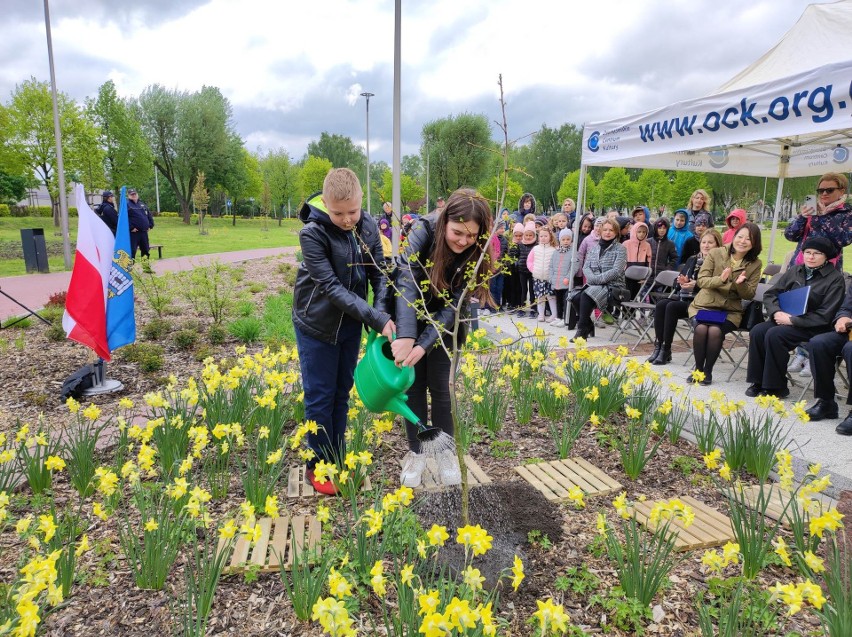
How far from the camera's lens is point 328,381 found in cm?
279

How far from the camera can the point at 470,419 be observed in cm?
364

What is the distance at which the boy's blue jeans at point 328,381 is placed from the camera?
2.76 m

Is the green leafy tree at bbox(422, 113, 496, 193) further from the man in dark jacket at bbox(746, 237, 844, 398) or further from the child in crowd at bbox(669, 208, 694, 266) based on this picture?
the man in dark jacket at bbox(746, 237, 844, 398)

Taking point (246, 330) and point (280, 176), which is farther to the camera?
point (280, 176)

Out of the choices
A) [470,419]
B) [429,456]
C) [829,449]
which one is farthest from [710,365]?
[429,456]

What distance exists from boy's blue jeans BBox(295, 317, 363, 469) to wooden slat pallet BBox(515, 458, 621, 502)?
1.14 meters

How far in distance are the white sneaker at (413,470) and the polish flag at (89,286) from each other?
8.84 feet

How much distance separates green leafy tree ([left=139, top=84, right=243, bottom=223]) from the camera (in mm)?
41344

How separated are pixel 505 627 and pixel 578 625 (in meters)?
0.29

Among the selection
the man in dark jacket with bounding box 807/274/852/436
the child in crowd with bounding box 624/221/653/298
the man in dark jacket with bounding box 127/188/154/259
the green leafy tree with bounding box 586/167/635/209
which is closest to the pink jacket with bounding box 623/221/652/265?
the child in crowd with bounding box 624/221/653/298

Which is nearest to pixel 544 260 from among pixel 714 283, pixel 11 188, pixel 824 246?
pixel 714 283

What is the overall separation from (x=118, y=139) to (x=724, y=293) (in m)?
40.3

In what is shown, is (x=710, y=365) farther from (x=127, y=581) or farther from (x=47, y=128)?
(x=47, y=128)

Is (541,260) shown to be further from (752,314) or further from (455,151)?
(455,151)
